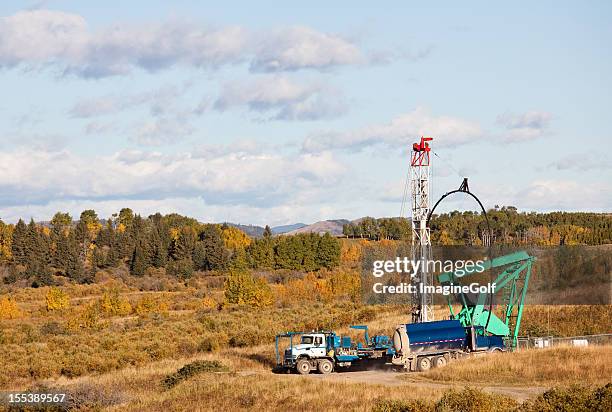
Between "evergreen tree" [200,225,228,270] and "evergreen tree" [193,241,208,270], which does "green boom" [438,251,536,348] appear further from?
"evergreen tree" [193,241,208,270]

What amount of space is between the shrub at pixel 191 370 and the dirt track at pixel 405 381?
16.2 ft

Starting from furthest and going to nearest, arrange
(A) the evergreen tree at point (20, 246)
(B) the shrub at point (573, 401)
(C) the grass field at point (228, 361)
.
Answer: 1. (A) the evergreen tree at point (20, 246)
2. (C) the grass field at point (228, 361)
3. (B) the shrub at point (573, 401)

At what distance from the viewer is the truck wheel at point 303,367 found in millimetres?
42375

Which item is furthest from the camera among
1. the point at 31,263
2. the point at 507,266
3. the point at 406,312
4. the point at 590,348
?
the point at 31,263

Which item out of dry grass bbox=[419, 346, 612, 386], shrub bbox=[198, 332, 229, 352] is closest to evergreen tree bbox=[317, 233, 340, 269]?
shrub bbox=[198, 332, 229, 352]

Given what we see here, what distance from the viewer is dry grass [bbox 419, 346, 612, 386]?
116 ft

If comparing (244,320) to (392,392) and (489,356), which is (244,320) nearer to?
(489,356)

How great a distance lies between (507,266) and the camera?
165 ft

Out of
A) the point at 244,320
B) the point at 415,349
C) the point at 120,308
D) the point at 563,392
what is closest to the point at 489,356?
the point at 415,349

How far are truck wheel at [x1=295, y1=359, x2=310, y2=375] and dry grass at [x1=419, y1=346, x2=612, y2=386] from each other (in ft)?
20.5

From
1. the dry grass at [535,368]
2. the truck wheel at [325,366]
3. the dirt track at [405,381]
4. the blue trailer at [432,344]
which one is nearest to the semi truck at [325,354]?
the truck wheel at [325,366]

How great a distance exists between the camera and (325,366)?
139 feet

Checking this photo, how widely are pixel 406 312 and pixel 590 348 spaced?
32.8 meters

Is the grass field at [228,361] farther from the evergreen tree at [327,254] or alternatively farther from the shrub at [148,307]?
the evergreen tree at [327,254]
